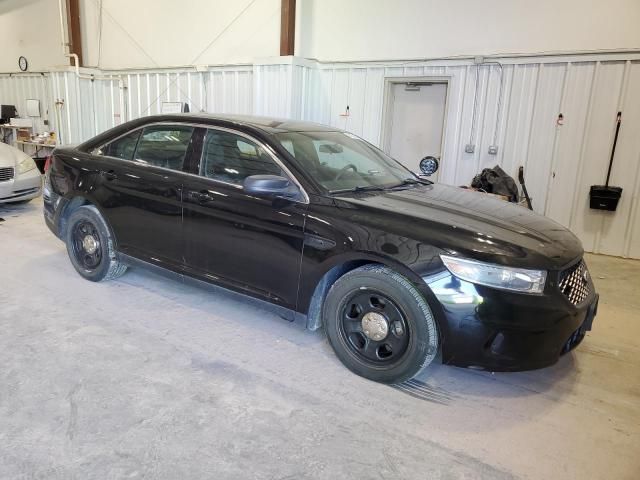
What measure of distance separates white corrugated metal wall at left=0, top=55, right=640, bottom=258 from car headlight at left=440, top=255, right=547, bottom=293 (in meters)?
4.51

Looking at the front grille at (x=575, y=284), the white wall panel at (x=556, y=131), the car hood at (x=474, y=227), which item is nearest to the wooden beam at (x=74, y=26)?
the white wall panel at (x=556, y=131)

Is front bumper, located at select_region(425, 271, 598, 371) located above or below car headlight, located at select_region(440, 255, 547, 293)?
below

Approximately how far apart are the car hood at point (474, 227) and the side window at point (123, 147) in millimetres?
1899

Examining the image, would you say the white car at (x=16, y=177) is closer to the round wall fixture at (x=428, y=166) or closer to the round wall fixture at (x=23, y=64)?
the round wall fixture at (x=428, y=166)

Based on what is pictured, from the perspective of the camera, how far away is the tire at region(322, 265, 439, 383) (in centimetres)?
253

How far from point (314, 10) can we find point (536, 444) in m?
7.31

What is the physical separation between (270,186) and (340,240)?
52 cm

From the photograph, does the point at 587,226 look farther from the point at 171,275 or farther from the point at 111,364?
the point at 111,364

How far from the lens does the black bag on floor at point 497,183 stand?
19.9ft

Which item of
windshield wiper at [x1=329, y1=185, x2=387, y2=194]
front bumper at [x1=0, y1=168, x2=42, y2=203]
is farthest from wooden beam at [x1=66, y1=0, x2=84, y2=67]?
windshield wiper at [x1=329, y1=185, x2=387, y2=194]

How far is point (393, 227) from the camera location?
2.60 metres

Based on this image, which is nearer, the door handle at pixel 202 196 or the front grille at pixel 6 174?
the door handle at pixel 202 196

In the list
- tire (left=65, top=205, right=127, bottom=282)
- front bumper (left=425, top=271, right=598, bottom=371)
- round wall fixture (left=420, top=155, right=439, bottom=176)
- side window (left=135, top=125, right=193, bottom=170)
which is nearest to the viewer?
front bumper (left=425, top=271, right=598, bottom=371)

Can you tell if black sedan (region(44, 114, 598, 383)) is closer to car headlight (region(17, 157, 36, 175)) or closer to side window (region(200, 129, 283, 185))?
side window (region(200, 129, 283, 185))
